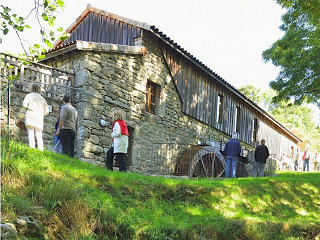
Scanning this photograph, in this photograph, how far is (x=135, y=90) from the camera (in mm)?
14844

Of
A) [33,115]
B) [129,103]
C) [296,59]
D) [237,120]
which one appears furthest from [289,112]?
[33,115]

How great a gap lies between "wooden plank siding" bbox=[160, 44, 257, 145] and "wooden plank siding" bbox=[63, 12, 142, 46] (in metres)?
1.31

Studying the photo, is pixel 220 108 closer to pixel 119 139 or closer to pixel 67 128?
pixel 119 139

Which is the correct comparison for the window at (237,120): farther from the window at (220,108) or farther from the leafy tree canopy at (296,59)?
the leafy tree canopy at (296,59)

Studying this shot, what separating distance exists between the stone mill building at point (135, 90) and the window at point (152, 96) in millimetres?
36

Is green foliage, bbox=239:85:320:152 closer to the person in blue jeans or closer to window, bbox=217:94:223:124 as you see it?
window, bbox=217:94:223:124

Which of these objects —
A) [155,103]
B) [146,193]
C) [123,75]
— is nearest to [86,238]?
[146,193]

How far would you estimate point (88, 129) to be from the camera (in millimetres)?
12875

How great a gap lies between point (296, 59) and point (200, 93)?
4.08 metres

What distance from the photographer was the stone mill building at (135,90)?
1296cm

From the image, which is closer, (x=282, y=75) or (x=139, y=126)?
(x=139, y=126)

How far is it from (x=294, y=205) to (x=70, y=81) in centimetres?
720

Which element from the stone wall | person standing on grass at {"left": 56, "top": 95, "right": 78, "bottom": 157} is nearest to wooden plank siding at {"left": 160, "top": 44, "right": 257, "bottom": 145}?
the stone wall

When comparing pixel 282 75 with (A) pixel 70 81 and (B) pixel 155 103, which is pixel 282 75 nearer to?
(B) pixel 155 103
